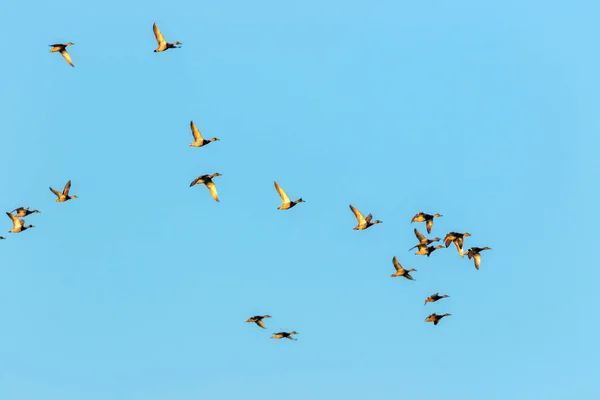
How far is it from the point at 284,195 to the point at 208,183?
6.21 metres

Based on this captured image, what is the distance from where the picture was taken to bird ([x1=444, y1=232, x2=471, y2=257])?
330 feet

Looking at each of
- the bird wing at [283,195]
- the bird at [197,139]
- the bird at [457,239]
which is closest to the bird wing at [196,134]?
the bird at [197,139]

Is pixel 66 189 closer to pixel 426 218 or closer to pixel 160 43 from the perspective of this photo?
pixel 160 43

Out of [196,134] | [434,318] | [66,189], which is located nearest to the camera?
[196,134]

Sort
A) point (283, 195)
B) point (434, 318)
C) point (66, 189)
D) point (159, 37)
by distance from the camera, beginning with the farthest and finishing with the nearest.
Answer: point (66, 189), point (159, 37), point (283, 195), point (434, 318)

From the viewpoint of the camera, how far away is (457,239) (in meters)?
103

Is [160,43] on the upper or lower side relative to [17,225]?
upper

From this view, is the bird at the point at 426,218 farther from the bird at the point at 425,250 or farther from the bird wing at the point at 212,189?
the bird wing at the point at 212,189

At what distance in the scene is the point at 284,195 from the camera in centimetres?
10081

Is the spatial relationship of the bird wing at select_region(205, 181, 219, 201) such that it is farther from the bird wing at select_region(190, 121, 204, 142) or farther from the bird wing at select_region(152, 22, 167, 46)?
the bird wing at select_region(152, 22, 167, 46)

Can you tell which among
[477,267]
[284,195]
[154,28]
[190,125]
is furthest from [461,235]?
[154,28]

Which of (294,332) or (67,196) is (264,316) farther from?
(67,196)

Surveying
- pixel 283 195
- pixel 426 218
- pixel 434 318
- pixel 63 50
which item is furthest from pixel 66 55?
pixel 434 318

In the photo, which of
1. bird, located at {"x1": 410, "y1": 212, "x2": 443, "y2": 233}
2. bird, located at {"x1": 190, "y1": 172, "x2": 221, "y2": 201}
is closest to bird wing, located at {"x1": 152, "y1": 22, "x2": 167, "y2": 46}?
bird, located at {"x1": 190, "y1": 172, "x2": 221, "y2": 201}
